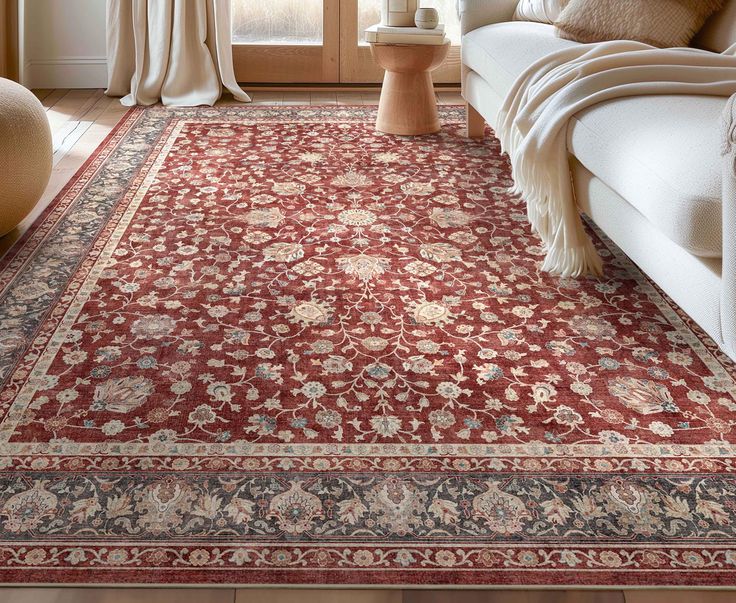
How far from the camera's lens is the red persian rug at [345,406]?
1347 millimetres

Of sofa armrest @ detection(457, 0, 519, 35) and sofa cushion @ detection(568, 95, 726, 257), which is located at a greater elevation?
sofa armrest @ detection(457, 0, 519, 35)

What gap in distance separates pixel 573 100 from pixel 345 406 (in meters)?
1.08

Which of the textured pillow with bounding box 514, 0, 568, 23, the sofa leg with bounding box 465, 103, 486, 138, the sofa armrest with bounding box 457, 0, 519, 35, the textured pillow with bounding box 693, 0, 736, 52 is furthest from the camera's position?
the sofa leg with bounding box 465, 103, 486, 138

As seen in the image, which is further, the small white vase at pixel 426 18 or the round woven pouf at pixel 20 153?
the small white vase at pixel 426 18

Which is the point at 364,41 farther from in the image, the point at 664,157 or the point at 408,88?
the point at 664,157

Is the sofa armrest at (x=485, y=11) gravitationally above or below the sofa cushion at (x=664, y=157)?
above

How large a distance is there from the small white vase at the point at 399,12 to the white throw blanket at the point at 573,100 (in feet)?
3.81

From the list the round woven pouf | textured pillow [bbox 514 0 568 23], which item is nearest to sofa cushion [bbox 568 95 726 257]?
textured pillow [bbox 514 0 568 23]

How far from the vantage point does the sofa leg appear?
3.69m

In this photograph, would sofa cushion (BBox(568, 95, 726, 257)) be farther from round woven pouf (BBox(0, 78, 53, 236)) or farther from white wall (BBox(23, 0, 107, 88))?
white wall (BBox(23, 0, 107, 88))

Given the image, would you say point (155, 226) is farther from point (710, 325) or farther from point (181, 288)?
point (710, 325)

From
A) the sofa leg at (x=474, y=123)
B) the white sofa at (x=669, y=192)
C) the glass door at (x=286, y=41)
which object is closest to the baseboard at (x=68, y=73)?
the glass door at (x=286, y=41)

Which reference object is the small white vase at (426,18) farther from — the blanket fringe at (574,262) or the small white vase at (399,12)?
the blanket fringe at (574,262)

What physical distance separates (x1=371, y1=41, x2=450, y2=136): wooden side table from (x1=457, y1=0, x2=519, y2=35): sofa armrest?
0.44 ft
